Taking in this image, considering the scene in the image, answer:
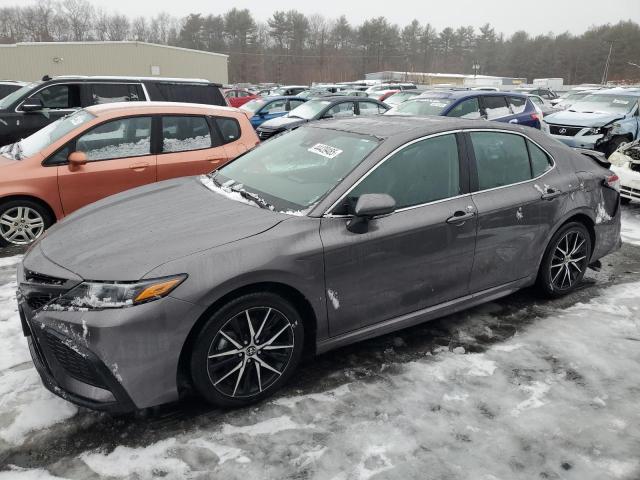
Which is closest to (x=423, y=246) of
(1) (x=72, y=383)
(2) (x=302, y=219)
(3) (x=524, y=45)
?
(2) (x=302, y=219)

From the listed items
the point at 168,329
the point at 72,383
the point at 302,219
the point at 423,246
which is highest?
the point at 302,219

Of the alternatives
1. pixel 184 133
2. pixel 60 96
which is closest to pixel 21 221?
pixel 184 133

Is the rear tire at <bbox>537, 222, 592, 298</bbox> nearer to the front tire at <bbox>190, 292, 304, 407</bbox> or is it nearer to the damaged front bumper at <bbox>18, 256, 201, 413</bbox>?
the front tire at <bbox>190, 292, 304, 407</bbox>

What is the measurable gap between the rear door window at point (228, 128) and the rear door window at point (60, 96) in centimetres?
351

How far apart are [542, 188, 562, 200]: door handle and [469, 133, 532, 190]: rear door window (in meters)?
0.18

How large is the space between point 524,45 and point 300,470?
118m

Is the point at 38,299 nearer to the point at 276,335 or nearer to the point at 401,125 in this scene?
the point at 276,335

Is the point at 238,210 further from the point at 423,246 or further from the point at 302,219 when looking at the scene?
the point at 423,246

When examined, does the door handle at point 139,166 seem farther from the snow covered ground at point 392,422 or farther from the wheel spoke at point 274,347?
the wheel spoke at point 274,347

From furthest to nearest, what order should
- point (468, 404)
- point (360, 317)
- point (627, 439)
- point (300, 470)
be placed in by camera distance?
point (360, 317) < point (468, 404) < point (627, 439) < point (300, 470)

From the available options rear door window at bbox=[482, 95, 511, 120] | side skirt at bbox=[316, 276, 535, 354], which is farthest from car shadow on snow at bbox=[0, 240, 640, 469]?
rear door window at bbox=[482, 95, 511, 120]

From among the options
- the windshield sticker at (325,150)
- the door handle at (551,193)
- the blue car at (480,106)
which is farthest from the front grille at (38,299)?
the blue car at (480,106)

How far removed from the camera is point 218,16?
92.9 m

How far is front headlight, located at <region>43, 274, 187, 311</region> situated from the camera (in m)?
2.51
